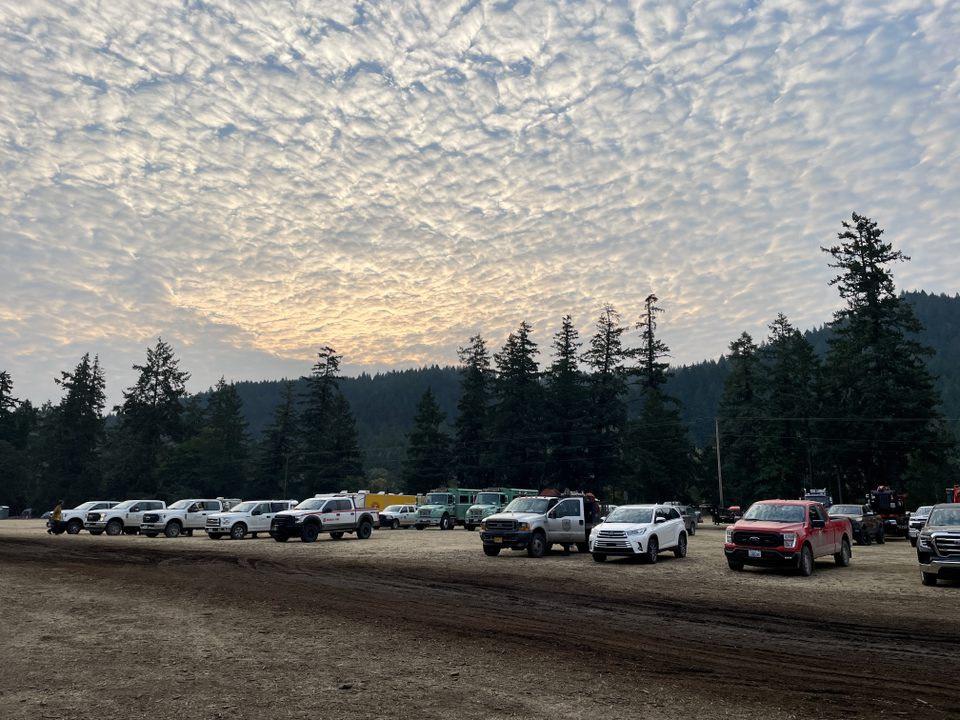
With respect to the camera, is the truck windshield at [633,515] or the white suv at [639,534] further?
the truck windshield at [633,515]

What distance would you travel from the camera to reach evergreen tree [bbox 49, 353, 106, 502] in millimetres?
105312

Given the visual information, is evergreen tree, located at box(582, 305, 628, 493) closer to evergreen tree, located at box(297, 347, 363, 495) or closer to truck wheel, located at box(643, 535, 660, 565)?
evergreen tree, located at box(297, 347, 363, 495)

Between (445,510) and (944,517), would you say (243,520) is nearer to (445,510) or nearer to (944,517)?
(445,510)

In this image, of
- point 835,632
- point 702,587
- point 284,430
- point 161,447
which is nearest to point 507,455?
point 284,430

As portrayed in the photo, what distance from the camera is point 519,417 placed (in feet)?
276

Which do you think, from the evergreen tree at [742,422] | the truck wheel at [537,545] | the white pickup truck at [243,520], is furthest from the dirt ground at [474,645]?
the evergreen tree at [742,422]

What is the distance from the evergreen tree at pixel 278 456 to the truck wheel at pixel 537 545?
7690 cm

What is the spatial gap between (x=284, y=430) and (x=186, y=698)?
97112 millimetres

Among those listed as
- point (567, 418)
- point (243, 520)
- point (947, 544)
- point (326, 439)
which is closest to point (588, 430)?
point (567, 418)

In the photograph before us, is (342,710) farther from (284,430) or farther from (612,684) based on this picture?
(284,430)

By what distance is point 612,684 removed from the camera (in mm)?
7605

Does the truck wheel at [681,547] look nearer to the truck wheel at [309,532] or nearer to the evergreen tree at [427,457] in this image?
the truck wheel at [309,532]

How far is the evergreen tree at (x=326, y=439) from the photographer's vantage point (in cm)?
9169

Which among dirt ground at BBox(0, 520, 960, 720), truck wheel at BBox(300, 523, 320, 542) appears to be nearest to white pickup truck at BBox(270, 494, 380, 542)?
truck wheel at BBox(300, 523, 320, 542)
